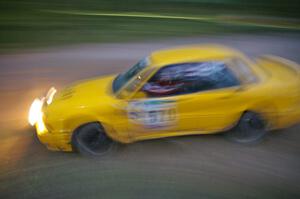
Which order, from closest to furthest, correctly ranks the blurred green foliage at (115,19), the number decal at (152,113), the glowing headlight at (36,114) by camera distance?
the number decal at (152,113) < the glowing headlight at (36,114) < the blurred green foliage at (115,19)

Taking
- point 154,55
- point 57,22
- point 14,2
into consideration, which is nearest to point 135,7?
point 57,22

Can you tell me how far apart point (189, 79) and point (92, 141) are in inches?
63.8

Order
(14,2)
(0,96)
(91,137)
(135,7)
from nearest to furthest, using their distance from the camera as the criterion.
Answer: (91,137), (0,96), (14,2), (135,7)

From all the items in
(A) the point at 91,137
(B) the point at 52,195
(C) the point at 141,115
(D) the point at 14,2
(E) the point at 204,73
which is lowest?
(B) the point at 52,195

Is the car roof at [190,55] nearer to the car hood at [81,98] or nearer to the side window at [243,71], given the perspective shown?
the side window at [243,71]

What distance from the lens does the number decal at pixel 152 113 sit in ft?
16.3

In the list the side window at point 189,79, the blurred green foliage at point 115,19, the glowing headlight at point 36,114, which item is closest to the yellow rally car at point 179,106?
the side window at point 189,79

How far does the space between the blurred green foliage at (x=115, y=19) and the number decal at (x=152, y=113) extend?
7396 millimetres

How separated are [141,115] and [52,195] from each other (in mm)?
1518

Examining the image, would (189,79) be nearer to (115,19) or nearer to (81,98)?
(81,98)

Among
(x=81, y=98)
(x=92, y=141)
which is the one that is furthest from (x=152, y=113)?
(x=81, y=98)

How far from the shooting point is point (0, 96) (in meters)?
7.84

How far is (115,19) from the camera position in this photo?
1359 centimetres

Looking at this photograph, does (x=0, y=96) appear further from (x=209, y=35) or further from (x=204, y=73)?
(x=209, y=35)
